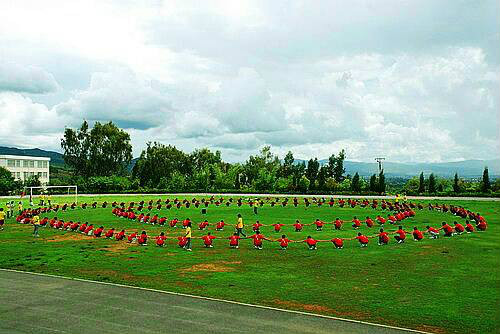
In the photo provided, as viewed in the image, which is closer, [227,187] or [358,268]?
[358,268]

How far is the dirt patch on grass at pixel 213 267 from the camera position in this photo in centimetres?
2120

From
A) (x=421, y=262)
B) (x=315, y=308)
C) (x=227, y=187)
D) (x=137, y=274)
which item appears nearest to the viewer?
(x=315, y=308)

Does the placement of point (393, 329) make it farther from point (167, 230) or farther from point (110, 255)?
point (167, 230)

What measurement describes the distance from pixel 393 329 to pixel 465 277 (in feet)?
24.8

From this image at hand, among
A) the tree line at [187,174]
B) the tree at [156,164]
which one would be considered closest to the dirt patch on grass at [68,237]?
the tree line at [187,174]

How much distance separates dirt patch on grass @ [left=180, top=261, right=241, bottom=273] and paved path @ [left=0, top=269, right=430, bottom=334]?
14.1 ft

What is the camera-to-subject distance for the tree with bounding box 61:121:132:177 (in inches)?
4424

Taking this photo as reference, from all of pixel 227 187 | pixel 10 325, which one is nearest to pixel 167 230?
pixel 10 325

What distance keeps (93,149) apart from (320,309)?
10668 centimetres

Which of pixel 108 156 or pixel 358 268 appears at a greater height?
pixel 108 156

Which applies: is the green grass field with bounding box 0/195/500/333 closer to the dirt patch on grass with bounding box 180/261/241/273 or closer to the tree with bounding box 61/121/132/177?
the dirt patch on grass with bounding box 180/261/241/273

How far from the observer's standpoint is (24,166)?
121000 mm

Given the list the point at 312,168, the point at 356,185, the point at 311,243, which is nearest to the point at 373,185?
the point at 356,185

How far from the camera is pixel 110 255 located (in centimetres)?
2542
